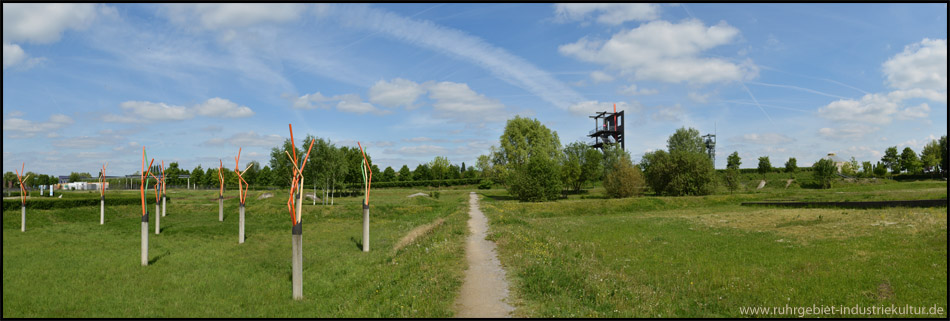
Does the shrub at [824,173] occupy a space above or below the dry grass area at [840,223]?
above

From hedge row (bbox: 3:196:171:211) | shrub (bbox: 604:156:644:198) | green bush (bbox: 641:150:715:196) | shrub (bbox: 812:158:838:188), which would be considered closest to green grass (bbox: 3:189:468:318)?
hedge row (bbox: 3:196:171:211)

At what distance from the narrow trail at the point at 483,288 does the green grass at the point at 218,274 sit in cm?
Result: 32

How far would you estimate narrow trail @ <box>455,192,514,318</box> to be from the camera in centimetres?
973

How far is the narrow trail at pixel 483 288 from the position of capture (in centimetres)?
973

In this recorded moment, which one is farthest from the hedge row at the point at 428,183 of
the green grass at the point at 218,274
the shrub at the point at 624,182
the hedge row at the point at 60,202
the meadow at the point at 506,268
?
the green grass at the point at 218,274

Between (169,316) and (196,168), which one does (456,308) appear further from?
(196,168)

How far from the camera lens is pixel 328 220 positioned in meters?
33.8

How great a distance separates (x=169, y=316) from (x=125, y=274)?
5849mm

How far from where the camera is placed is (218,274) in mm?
14398

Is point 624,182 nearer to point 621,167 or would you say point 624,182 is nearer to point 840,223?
point 621,167

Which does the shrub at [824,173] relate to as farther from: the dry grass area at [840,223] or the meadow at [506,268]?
the meadow at [506,268]

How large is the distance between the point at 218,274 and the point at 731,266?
17.0 metres

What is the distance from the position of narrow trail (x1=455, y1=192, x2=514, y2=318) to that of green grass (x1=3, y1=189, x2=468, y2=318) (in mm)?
320

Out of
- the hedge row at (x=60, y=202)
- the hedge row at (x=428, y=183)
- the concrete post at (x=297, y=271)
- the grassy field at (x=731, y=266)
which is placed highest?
the hedge row at (x=428, y=183)
